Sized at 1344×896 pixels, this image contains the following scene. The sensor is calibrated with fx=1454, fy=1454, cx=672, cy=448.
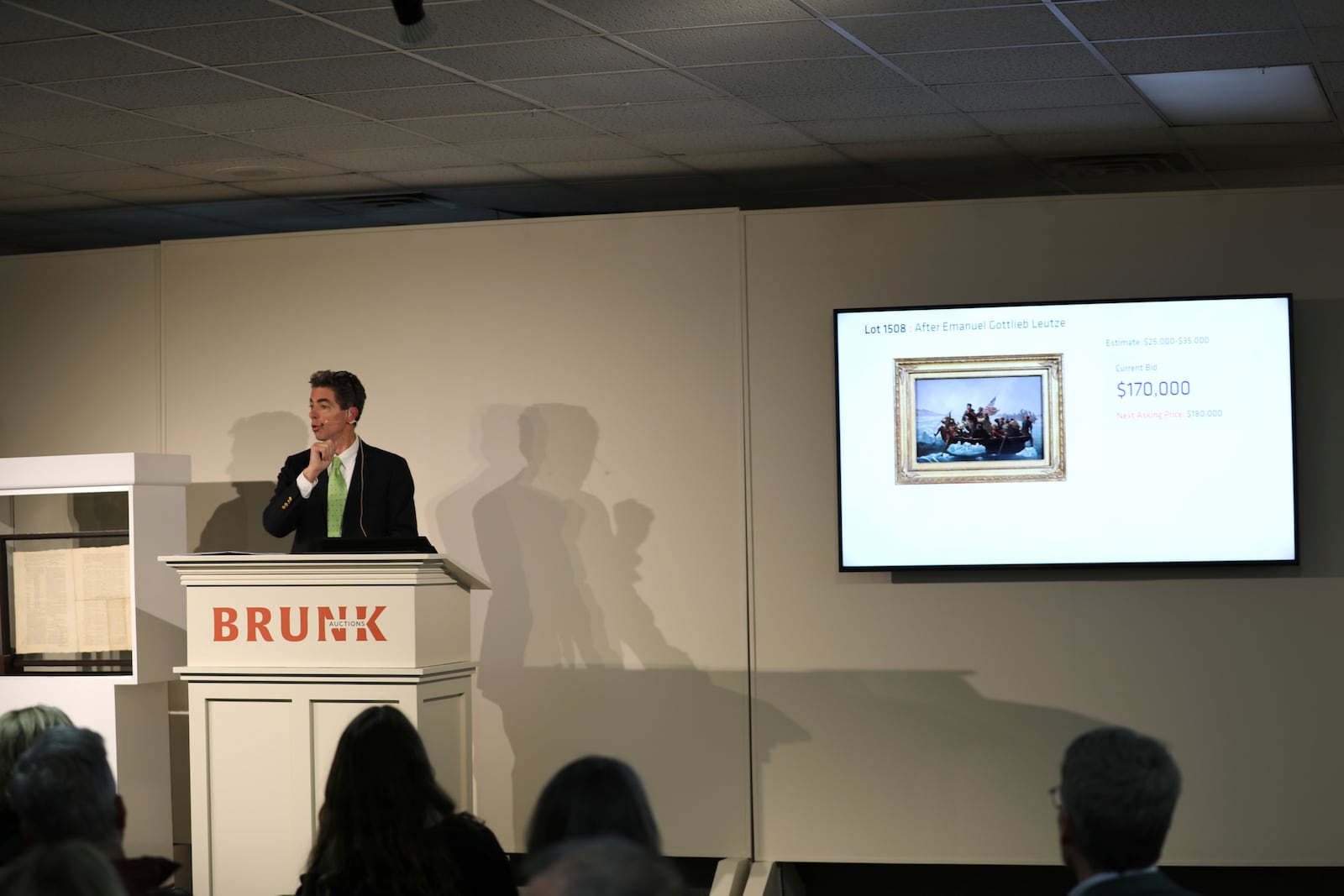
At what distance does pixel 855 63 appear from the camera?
4.82 meters

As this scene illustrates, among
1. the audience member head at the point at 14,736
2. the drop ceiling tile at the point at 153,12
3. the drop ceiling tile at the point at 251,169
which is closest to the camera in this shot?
the audience member head at the point at 14,736

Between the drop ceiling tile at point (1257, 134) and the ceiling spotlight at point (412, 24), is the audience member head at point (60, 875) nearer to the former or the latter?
the ceiling spotlight at point (412, 24)

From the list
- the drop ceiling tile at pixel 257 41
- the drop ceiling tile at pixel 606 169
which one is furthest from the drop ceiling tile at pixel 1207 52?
the drop ceiling tile at pixel 257 41

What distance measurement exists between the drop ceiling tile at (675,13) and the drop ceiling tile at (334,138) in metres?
1.42

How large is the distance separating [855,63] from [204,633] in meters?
2.83

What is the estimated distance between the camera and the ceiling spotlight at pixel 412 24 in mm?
3775

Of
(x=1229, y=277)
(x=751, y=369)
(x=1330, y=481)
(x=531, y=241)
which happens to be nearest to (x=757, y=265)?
(x=751, y=369)

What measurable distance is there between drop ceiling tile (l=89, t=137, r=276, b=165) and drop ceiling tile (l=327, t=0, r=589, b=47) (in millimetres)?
1505

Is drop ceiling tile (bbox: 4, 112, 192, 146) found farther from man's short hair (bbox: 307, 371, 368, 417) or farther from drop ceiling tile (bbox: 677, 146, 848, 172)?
drop ceiling tile (bbox: 677, 146, 848, 172)

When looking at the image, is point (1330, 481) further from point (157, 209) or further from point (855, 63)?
point (157, 209)

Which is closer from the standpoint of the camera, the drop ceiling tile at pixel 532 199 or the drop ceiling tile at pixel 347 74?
the drop ceiling tile at pixel 347 74

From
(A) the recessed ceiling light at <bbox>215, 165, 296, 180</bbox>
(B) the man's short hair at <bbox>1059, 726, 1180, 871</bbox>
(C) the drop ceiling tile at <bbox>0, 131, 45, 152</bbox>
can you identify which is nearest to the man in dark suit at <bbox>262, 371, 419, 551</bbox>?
(A) the recessed ceiling light at <bbox>215, 165, 296, 180</bbox>

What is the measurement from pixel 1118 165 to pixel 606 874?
546cm

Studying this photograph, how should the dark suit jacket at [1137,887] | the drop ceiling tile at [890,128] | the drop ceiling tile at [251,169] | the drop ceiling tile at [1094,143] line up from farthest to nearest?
the drop ceiling tile at [251,169]
the drop ceiling tile at [1094,143]
the drop ceiling tile at [890,128]
the dark suit jacket at [1137,887]
